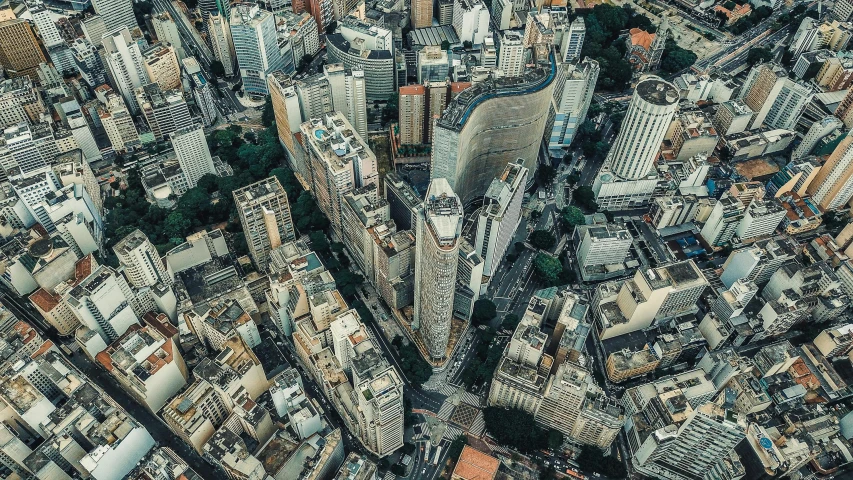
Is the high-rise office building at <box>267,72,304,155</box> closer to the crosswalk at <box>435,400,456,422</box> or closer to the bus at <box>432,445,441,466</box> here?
the crosswalk at <box>435,400,456,422</box>

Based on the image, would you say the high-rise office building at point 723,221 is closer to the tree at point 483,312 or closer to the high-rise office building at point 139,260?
the tree at point 483,312

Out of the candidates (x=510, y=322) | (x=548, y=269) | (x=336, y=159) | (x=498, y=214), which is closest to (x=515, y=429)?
(x=510, y=322)

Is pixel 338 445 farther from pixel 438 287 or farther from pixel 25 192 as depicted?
pixel 25 192

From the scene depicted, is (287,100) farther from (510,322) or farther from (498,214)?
(510,322)

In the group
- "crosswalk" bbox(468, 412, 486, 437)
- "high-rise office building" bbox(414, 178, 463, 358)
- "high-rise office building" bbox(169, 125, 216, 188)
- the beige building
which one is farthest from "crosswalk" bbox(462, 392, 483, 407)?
"high-rise office building" bbox(169, 125, 216, 188)

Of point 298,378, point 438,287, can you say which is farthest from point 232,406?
point 438,287
